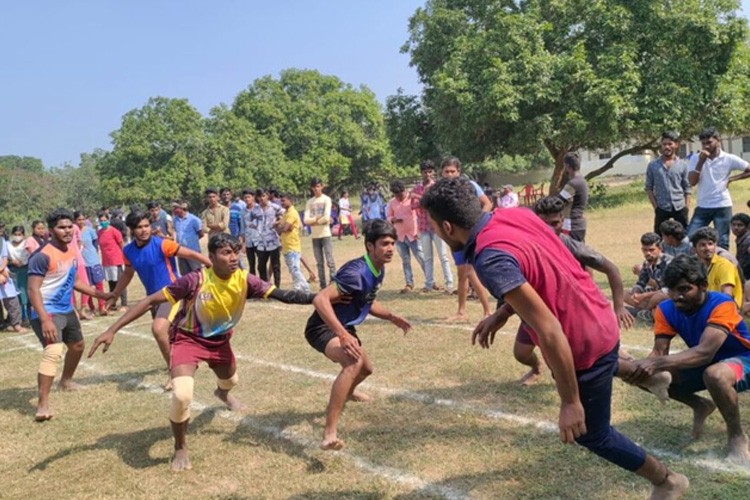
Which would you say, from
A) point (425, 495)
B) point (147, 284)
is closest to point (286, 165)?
point (147, 284)

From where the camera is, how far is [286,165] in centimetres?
4562

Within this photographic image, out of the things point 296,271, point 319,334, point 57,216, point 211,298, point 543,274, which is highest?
point 57,216

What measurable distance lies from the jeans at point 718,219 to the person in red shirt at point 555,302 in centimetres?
558

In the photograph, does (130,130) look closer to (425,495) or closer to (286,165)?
(286,165)

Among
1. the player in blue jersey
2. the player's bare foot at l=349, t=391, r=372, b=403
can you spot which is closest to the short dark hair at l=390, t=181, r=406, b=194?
the player's bare foot at l=349, t=391, r=372, b=403

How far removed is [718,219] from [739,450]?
4.92 meters

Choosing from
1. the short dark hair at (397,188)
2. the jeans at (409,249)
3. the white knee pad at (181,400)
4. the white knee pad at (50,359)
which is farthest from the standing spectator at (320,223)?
the white knee pad at (181,400)

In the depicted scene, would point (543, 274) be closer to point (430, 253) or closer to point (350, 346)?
point (350, 346)

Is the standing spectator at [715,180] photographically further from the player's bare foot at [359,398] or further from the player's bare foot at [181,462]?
the player's bare foot at [181,462]

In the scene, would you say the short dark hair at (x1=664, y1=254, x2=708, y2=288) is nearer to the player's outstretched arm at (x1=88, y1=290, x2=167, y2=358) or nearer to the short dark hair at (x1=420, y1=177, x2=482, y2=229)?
the short dark hair at (x1=420, y1=177, x2=482, y2=229)

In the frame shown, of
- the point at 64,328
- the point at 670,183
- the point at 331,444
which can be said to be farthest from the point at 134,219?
the point at 670,183

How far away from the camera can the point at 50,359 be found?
593cm

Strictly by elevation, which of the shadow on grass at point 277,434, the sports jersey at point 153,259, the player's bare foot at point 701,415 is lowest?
the shadow on grass at point 277,434

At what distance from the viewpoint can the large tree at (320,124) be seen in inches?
1848
